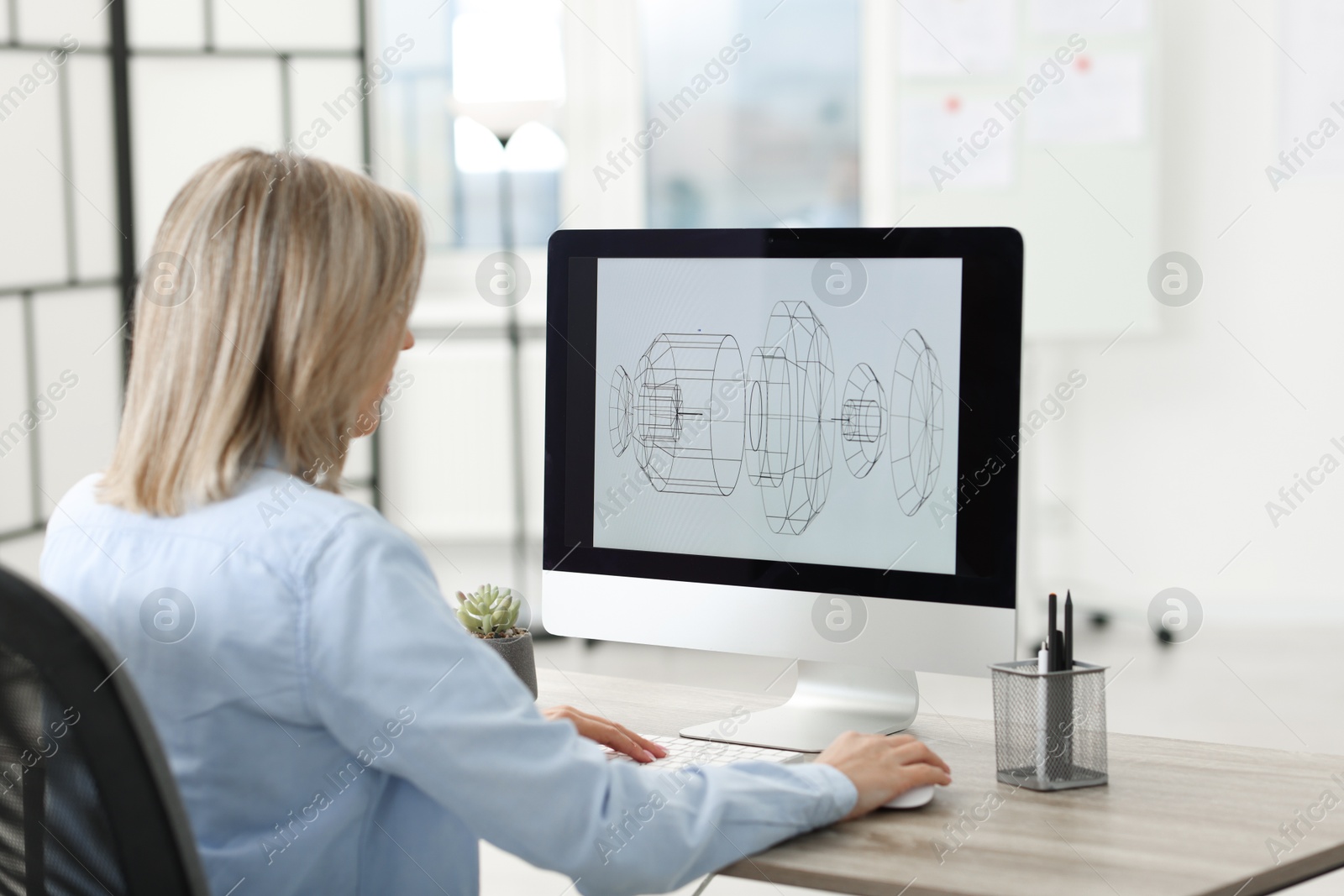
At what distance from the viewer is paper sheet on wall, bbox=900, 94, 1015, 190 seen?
371 centimetres

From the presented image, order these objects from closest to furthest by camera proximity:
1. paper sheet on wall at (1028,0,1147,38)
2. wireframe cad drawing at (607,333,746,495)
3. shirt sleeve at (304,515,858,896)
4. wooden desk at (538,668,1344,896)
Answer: shirt sleeve at (304,515,858,896) → wooden desk at (538,668,1344,896) → wireframe cad drawing at (607,333,746,495) → paper sheet on wall at (1028,0,1147,38)

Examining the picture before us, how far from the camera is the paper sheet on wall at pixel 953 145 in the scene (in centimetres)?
371

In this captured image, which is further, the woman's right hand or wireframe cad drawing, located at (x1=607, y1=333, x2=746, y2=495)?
wireframe cad drawing, located at (x1=607, y1=333, x2=746, y2=495)

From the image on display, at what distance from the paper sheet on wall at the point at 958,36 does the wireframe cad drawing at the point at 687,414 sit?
105 inches

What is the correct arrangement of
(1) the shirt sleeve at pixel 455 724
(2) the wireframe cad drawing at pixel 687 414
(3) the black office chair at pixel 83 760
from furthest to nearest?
1. (2) the wireframe cad drawing at pixel 687 414
2. (1) the shirt sleeve at pixel 455 724
3. (3) the black office chair at pixel 83 760

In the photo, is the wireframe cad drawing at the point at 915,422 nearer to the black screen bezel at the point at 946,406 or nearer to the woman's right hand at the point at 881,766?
the black screen bezel at the point at 946,406

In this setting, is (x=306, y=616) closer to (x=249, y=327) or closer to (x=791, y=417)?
(x=249, y=327)

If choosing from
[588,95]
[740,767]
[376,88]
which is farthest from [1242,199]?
[740,767]

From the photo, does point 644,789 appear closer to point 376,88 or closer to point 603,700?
point 603,700

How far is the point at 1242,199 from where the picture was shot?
3791 millimetres

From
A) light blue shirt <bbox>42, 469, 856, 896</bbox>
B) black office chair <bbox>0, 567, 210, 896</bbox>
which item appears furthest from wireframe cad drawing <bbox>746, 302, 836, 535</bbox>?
black office chair <bbox>0, 567, 210, 896</bbox>

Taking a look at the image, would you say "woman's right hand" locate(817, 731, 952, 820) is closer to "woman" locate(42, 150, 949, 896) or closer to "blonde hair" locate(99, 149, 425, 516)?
"woman" locate(42, 150, 949, 896)

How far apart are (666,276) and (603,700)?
0.48 meters

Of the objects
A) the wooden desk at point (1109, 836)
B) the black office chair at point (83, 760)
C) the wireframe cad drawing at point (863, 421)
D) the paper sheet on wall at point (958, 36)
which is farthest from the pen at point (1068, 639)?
the paper sheet on wall at point (958, 36)
